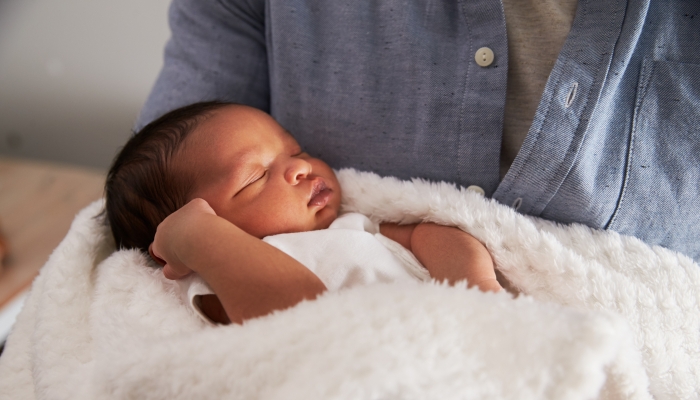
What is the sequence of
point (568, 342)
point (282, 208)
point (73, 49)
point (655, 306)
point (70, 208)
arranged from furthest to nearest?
1. point (73, 49)
2. point (70, 208)
3. point (282, 208)
4. point (655, 306)
5. point (568, 342)

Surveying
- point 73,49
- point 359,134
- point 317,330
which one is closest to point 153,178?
point 359,134

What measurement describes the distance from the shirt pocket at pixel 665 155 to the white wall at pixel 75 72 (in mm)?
1434

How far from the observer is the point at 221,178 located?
751mm

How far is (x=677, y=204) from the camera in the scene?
67cm

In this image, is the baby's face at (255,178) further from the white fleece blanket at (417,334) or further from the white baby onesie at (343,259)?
the white fleece blanket at (417,334)

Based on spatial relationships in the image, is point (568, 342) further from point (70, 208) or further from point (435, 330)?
point (70, 208)

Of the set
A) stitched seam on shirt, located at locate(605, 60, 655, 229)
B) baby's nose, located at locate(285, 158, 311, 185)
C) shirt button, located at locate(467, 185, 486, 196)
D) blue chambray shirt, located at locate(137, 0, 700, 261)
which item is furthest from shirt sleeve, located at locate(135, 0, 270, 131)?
stitched seam on shirt, located at locate(605, 60, 655, 229)

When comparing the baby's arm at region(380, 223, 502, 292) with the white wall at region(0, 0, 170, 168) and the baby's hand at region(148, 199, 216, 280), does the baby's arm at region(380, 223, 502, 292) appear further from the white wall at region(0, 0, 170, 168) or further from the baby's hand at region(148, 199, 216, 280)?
the white wall at region(0, 0, 170, 168)

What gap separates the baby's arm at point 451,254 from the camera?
0.64 meters

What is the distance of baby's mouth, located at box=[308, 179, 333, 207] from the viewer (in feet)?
2.57

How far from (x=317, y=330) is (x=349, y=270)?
0.22 meters

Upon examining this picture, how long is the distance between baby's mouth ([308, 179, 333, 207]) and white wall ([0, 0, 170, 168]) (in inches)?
43.9

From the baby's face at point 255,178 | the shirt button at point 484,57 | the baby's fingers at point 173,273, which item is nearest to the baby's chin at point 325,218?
the baby's face at point 255,178

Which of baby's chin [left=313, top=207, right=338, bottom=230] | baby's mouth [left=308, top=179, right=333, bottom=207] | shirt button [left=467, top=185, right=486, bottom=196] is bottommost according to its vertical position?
baby's chin [left=313, top=207, right=338, bottom=230]
